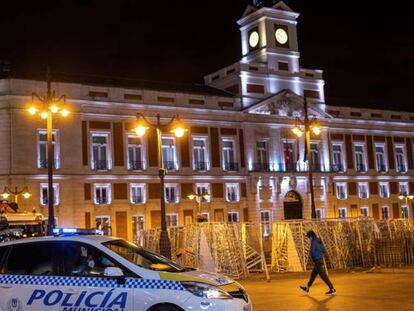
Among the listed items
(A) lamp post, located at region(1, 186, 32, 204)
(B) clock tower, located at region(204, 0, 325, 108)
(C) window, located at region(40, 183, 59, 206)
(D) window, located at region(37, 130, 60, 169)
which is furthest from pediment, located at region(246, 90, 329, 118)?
(A) lamp post, located at region(1, 186, 32, 204)

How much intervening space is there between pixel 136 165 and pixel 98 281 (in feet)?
129

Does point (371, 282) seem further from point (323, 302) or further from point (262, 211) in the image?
point (262, 211)

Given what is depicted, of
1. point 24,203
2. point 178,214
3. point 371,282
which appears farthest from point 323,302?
point 178,214

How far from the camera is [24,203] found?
42.7 meters

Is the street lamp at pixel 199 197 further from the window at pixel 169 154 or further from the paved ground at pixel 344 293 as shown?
the paved ground at pixel 344 293

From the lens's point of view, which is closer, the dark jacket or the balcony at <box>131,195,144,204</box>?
the dark jacket

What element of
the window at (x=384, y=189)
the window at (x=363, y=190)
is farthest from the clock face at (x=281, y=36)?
the window at (x=384, y=189)

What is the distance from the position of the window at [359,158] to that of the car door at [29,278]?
176 ft

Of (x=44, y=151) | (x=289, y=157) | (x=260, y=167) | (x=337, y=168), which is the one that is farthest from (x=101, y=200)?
(x=337, y=168)

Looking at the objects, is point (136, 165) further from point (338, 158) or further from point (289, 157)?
point (338, 158)

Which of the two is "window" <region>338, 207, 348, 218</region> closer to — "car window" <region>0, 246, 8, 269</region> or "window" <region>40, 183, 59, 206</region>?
"window" <region>40, 183, 59, 206</region>

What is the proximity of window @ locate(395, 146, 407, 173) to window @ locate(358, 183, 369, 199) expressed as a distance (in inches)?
212

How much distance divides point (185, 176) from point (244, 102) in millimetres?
8328

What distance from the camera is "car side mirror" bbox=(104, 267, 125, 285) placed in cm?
895
